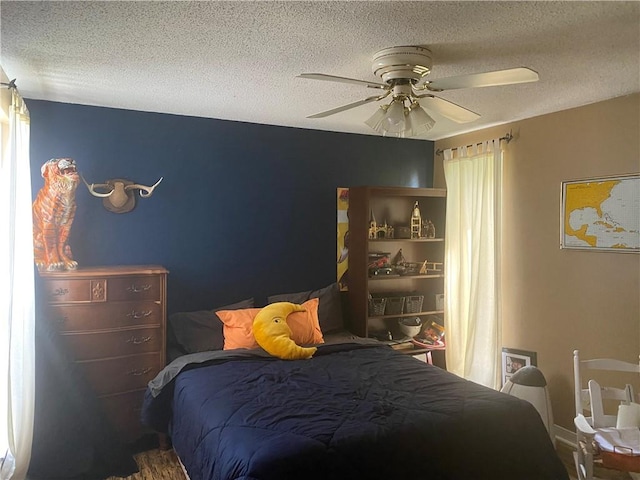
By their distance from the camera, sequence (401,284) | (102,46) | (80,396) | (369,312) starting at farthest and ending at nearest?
(401,284) → (369,312) → (80,396) → (102,46)

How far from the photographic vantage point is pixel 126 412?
3234 millimetres

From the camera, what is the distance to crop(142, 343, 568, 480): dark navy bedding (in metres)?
2.12

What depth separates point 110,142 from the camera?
3.51m

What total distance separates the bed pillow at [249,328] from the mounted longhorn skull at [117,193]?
1043 mm

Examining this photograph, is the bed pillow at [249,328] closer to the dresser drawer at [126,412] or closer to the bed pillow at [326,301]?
the bed pillow at [326,301]

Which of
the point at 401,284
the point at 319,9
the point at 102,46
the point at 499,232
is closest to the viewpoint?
the point at 319,9

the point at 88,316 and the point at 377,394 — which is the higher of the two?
the point at 88,316

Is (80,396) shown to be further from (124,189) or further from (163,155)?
(163,155)

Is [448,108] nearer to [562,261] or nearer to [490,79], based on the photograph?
[490,79]

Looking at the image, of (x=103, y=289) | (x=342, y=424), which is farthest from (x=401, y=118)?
(x=103, y=289)

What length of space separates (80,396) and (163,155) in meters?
1.76

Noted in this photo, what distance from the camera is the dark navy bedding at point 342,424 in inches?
83.7

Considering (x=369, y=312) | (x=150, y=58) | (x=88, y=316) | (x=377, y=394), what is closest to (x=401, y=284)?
(x=369, y=312)

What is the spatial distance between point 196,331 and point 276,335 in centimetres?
63
